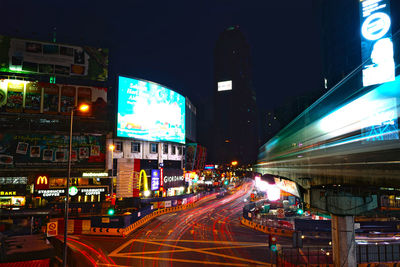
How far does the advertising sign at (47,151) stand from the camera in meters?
39.1

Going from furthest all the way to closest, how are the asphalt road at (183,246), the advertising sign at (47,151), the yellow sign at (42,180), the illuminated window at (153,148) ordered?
the illuminated window at (153,148) → the advertising sign at (47,151) → the yellow sign at (42,180) → the asphalt road at (183,246)

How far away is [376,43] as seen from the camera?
46.1 feet

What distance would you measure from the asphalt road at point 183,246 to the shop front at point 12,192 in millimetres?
18910

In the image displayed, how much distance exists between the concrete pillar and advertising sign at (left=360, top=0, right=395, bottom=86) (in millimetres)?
7929

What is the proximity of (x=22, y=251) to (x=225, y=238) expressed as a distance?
60.5 feet

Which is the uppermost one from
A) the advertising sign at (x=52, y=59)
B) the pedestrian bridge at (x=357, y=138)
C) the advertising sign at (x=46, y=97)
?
the advertising sign at (x=52, y=59)

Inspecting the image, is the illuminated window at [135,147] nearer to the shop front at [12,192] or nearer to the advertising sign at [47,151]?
the advertising sign at [47,151]

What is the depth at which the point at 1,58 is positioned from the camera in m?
42.6

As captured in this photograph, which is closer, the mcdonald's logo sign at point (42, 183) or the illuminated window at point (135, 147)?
the mcdonald's logo sign at point (42, 183)

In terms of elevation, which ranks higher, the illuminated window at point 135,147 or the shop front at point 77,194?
the illuminated window at point 135,147

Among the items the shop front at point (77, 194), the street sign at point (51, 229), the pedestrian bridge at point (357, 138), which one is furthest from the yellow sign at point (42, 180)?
the pedestrian bridge at point (357, 138)

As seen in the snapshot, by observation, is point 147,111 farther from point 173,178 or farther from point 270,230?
point 270,230

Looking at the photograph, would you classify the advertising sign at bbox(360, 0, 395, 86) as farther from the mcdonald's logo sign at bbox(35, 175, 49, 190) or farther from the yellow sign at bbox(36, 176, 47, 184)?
the yellow sign at bbox(36, 176, 47, 184)

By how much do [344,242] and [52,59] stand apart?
45.4 m
